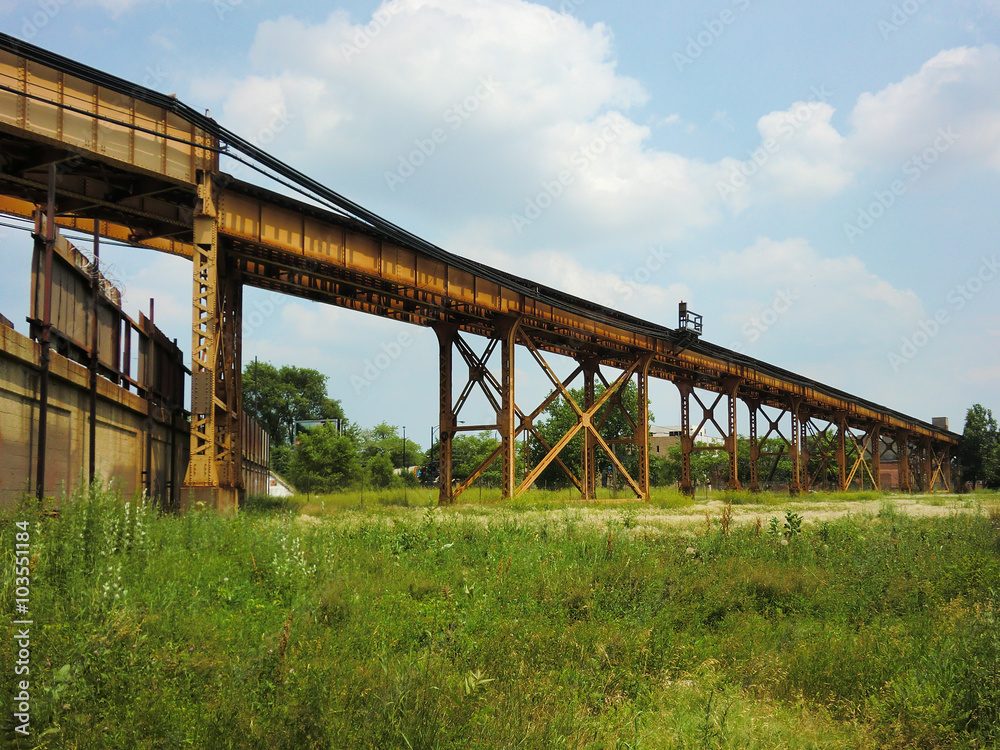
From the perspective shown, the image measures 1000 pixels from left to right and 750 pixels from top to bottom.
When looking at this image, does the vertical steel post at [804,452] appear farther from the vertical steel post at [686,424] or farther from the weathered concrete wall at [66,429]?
the weathered concrete wall at [66,429]

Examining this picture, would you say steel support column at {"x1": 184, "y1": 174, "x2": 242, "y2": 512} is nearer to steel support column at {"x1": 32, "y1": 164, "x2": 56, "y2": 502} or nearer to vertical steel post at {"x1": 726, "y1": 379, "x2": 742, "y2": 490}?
steel support column at {"x1": 32, "y1": 164, "x2": 56, "y2": 502}

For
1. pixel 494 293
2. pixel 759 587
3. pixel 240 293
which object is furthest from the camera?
pixel 494 293

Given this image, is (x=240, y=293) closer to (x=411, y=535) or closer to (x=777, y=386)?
(x=411, y=535)

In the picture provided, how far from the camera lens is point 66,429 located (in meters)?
10.9

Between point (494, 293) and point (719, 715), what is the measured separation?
18843 mm

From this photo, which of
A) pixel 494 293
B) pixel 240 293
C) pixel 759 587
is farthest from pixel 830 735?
pixel 494 293

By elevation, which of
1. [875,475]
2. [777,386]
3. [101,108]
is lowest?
[875,475]

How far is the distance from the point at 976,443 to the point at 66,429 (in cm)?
8770

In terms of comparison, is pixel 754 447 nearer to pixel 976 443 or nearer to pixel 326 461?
pixel 326 461

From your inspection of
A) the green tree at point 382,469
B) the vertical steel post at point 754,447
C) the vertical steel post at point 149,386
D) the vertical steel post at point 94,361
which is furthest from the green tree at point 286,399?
the vertical steel post at point 94,361

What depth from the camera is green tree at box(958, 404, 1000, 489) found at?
74.6 meters

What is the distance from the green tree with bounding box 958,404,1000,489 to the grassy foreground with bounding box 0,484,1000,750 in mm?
77854

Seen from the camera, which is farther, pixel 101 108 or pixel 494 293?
pixel 494 293

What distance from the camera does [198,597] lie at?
6.68m
